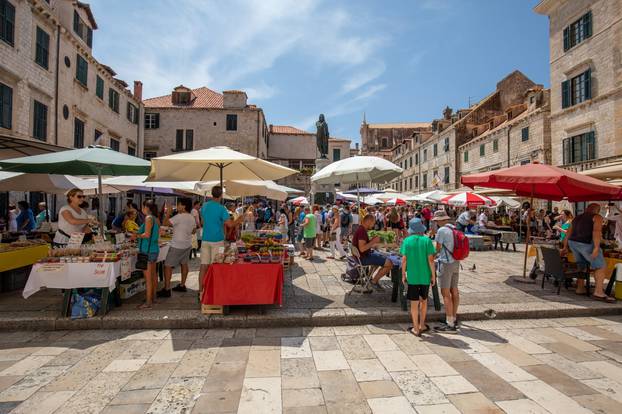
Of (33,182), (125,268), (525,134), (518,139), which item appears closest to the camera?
(125,268)

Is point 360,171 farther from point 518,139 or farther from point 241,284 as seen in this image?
point 518,139

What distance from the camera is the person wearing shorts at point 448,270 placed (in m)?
4.90

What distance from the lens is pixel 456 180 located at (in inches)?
1314

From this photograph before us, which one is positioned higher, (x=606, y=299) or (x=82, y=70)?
(x=82, y=70)

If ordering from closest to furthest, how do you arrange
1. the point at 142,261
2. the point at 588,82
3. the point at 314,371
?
the point at 314,371
the point at 142,261
the point at 588,82

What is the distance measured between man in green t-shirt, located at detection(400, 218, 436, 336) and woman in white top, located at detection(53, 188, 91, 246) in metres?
5.44

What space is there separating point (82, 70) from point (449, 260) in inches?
814

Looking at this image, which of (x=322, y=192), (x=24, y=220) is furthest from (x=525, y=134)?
(x=24, y=220)

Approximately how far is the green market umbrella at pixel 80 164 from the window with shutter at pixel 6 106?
9098 mm

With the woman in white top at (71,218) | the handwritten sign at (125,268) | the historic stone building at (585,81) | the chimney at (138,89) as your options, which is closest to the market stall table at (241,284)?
the handwritten sign at (125,268)

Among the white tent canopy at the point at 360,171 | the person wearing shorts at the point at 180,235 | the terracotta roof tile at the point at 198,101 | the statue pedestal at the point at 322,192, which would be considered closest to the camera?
the person wearing shorts at the point at 180,235

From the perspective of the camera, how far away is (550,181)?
635 cm

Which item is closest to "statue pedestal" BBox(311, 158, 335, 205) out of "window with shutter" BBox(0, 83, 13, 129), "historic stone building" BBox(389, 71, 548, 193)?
"window with shutter" BBox(0, 83, 13, 129)

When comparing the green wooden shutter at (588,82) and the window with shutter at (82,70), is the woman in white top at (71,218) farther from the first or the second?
the green wooden shutter at (588,82)
